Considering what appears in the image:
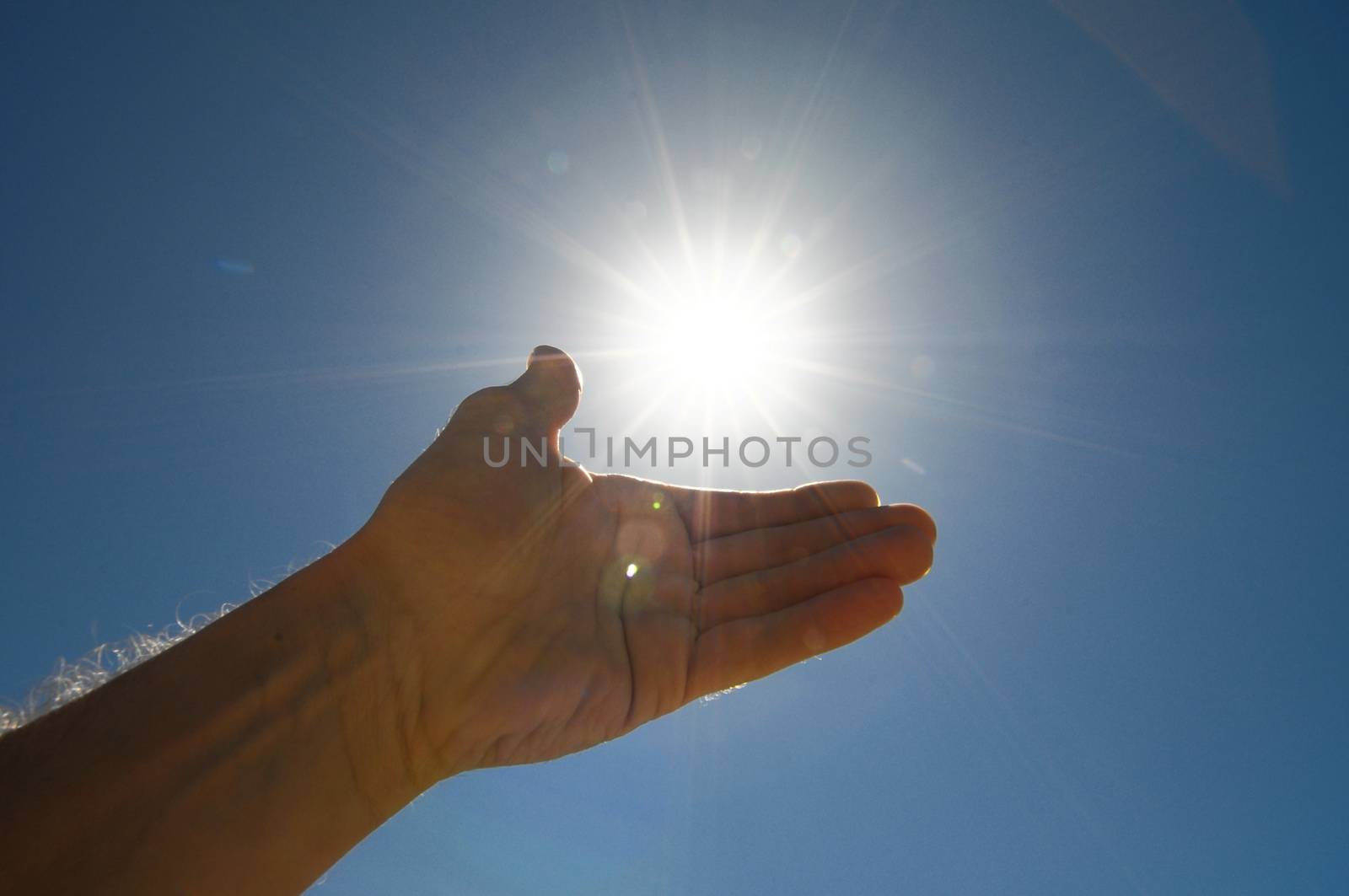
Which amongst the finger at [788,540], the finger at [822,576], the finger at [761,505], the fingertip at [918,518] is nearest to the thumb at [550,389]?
the finger at [761,505]

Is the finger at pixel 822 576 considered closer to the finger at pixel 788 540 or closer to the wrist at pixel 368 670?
the finger at pixel 788 540

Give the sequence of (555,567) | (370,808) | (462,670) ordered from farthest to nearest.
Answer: (555,567) < (462,670) < (370,808)

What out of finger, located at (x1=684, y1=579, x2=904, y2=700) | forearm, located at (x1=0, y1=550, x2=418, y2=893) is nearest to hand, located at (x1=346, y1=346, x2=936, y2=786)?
finger, located at (x1=684, y1=579, x2=904, y2=700)

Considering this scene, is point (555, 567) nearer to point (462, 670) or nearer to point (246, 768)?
point (462, 670)

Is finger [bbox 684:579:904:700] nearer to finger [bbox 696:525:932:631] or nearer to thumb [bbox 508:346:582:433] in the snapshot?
finger [bbox 696:525:932:631]

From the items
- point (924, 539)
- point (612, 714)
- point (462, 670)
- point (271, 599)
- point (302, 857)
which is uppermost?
point (924, 539)

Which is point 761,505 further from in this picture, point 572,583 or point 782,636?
point 572,583

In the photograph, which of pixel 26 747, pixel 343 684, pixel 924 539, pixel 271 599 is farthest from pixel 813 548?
pixel 26 747
